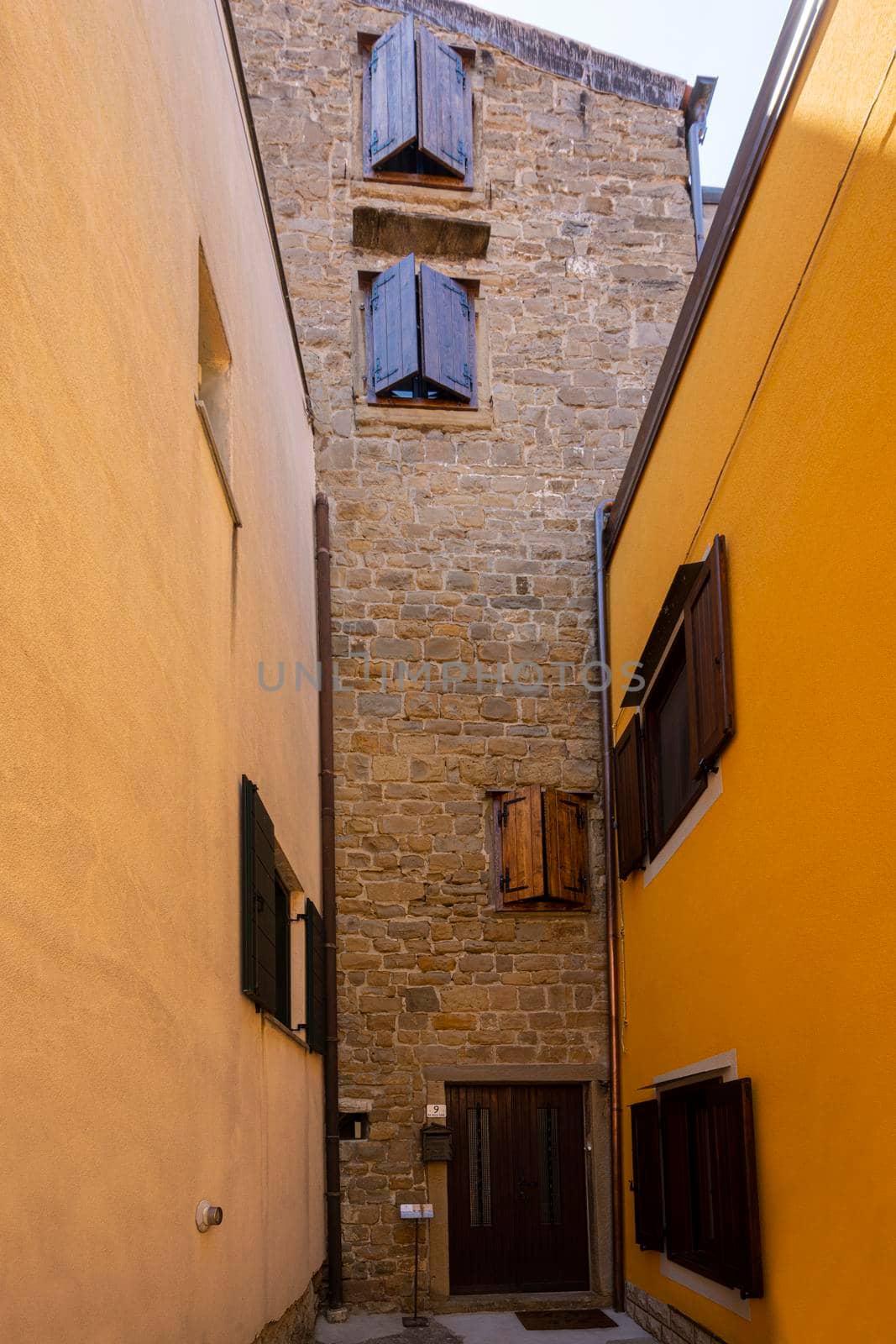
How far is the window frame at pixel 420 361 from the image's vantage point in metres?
9.50

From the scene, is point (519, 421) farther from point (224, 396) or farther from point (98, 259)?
point (98, 259)

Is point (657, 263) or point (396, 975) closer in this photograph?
point (396, 975)

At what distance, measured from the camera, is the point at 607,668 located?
906 cm

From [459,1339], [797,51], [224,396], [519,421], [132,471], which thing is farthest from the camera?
[519,421]

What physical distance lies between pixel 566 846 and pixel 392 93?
18.6 ft

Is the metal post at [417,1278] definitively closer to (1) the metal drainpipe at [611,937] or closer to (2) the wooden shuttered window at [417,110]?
(1) the metal drainpipe at [611,937]

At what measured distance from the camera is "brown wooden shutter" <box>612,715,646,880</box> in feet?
24.3

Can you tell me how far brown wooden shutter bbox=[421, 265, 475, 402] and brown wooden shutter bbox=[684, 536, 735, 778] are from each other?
4.17 metres

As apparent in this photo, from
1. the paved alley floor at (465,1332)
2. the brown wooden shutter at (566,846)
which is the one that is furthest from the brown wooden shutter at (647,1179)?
the brown wooden shutter at (566,846)

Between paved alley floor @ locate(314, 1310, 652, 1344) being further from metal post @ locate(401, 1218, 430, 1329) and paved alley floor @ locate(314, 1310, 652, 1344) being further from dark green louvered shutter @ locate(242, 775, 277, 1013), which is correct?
dark green louvered shutter @ locate(242, 775, 277, 1013)

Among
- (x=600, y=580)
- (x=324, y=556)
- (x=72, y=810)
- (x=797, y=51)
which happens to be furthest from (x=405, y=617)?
(x=72, y=810)

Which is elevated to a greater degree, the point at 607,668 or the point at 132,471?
the point at 607,668

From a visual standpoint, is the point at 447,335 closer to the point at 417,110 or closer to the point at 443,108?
the point at 417,110

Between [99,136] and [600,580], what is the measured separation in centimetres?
651
